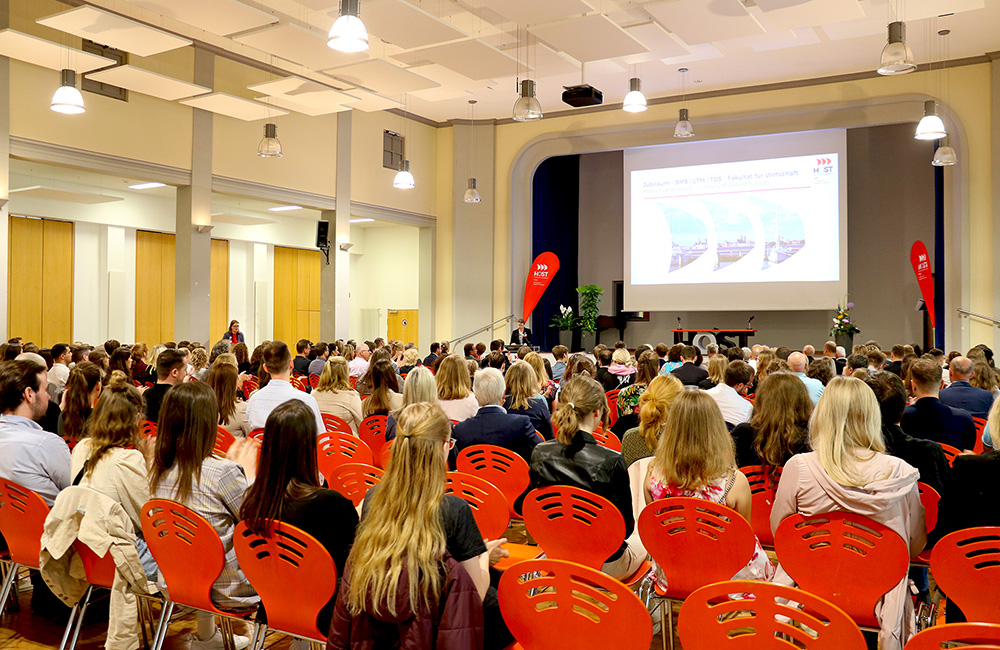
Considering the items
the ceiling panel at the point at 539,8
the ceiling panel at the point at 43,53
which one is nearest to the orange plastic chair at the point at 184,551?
the ceiling panel at the point at 539,8

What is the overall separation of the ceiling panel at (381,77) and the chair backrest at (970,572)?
29.2 feet

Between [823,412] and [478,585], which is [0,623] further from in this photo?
[823,412]

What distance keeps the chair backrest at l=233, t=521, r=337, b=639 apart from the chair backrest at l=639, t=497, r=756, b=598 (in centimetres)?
125

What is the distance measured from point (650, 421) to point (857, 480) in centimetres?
136

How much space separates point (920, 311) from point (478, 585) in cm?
1632

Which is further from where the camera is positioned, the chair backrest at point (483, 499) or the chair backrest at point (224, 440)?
the chair backrest at point (224, 440)

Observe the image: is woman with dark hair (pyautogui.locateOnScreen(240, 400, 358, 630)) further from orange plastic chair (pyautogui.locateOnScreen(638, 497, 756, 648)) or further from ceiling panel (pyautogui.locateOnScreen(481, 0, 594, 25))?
ceiling panel (pyautogui.locateOnScreen(481, 0, 594, 25))

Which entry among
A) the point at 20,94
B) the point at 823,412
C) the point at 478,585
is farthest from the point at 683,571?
the point at 20,94

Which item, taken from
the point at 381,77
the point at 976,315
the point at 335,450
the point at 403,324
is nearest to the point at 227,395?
the point at 335,450

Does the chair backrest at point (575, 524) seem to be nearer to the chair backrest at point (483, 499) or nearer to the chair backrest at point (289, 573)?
the chair backrest at point (483, 499)

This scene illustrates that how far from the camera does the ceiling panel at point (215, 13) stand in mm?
8047

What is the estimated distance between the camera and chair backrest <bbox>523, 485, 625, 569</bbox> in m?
3.12

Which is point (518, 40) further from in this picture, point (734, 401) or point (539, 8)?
point (734, 401)

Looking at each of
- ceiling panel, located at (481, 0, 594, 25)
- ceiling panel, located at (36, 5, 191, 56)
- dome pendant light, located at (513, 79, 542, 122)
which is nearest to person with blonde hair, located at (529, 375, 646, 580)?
dome pendant light, located at (513, 79, 542, 122)
